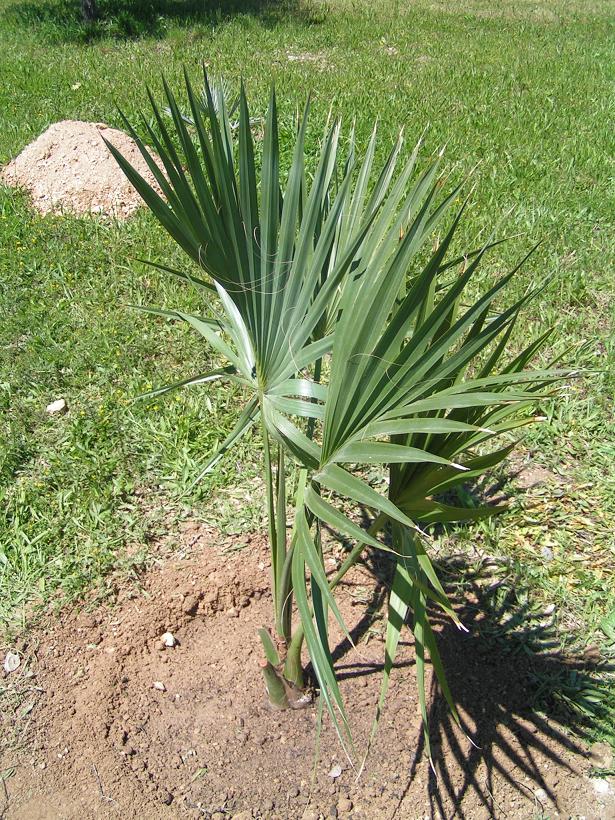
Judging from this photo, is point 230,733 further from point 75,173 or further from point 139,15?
point 139,15

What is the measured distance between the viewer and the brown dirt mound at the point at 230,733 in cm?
227

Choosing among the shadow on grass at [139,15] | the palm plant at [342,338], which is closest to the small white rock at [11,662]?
the palm plant at [342,338]

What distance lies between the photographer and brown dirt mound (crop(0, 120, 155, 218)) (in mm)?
5141

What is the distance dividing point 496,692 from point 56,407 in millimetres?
2222

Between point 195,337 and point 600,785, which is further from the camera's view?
point 195,337

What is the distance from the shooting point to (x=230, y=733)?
94.7 inches

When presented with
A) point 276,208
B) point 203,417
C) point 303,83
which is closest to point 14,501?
point 203,417

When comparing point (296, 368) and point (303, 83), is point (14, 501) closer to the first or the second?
point (296, 368)

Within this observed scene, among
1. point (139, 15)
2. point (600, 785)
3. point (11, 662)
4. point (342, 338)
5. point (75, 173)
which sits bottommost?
point (600, 785)

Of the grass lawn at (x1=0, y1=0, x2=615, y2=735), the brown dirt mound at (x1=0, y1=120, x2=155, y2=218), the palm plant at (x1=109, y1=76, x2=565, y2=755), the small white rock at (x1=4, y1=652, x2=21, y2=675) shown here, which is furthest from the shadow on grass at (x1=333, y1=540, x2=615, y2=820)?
the brown dirt mound at (x1=0, y1=120, x2=155, y2=218)

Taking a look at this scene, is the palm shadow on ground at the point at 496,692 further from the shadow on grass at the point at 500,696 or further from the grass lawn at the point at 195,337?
the grass lawn at the point at 195,337

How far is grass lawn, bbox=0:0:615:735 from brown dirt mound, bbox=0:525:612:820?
221 mm

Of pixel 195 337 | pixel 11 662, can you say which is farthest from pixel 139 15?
pixel 11 662

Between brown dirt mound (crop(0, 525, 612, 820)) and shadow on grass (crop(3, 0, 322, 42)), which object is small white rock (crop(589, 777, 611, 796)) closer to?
brown dirt mound (crop(0, 525, 612, 820))
